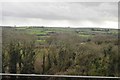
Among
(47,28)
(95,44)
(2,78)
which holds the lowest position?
(2,78)

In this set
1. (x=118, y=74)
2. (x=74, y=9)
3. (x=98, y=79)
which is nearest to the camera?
(x=98, y=79)

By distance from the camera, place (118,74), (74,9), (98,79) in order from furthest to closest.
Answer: (74,9) → (118,74) → (98,79)

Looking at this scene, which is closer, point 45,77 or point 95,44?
point 45,77

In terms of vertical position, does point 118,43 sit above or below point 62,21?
below

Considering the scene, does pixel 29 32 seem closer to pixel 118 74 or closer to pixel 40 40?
pixel 40 40

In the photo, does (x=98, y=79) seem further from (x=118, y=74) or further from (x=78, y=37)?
(x=78, y=37)

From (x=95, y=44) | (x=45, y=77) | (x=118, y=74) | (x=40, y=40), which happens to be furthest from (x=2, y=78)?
(x=118, y=74)
